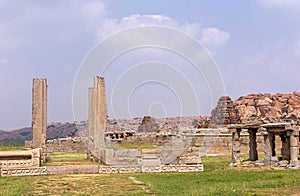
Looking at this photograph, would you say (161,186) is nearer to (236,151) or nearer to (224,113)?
(236,151)

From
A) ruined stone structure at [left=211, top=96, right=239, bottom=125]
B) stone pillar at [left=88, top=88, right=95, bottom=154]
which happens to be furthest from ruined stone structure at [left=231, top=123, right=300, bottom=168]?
ruined stone structure at [left=211, top=96, right=239, bottom=125]

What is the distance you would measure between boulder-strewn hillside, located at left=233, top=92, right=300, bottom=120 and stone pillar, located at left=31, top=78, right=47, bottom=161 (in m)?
48.1

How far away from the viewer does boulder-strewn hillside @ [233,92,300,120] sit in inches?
2837

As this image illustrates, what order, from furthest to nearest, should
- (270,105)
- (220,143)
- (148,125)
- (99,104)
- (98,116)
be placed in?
1. (270,105)
2. (148,125)
3. (220,143)
4. (98,116)
5. (99,104)

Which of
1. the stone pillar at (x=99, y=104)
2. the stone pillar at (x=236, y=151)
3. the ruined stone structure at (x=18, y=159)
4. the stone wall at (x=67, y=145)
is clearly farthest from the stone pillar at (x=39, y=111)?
the stone wall at (x=67, y=145)

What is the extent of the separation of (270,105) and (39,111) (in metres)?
55.5

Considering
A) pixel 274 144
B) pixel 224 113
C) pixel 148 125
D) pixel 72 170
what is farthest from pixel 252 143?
pixel 148 125

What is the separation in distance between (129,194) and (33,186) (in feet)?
13.2

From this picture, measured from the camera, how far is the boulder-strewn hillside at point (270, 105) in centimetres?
7206

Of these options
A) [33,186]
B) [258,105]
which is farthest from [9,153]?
[258,105]

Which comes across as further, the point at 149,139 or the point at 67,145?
the point at 67,145

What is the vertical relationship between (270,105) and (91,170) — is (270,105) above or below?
above

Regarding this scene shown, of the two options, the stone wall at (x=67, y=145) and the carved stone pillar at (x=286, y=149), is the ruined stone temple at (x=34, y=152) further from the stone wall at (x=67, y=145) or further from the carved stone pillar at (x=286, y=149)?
the stone wall at (x=67, y=145)

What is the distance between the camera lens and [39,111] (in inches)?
1053
